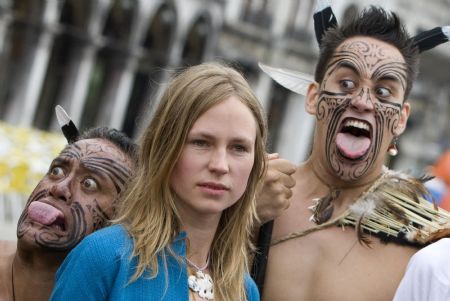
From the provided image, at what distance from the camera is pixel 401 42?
138 inches

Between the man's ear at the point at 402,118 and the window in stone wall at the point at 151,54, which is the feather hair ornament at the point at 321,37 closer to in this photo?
the man's ear at the point at 402,118

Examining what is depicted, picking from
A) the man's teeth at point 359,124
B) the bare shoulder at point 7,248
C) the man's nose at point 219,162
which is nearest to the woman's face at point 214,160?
the man's nose at point 219,162

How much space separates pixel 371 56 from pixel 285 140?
86.0 ft

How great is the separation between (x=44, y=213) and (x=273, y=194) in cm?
97

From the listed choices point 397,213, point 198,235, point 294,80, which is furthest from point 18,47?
point 198,235

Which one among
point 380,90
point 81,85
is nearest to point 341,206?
point 380,90

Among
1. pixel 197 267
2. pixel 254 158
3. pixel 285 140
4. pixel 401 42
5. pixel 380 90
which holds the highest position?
pixel 401 42

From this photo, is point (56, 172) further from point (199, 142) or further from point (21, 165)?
point (21, 165)

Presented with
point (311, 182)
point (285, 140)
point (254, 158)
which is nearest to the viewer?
point (254, 158)

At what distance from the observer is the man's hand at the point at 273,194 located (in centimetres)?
319

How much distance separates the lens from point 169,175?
95.9 inches

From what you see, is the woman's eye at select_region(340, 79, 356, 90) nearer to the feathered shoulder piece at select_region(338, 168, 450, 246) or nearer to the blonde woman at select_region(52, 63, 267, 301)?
the feathered shoulder piece at select_region(338, 168, 450, 246)

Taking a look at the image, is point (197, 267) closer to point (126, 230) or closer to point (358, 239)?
point (126, 230)

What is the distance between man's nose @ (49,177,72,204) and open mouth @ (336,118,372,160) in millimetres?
1202
